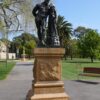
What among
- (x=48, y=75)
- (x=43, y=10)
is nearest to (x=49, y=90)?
Answer: (x=48, y=75)

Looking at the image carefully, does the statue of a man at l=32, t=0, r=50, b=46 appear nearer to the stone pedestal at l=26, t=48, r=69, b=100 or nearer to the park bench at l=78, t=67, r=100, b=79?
the stone pedestal at l=26, t=48, r=69, b=100

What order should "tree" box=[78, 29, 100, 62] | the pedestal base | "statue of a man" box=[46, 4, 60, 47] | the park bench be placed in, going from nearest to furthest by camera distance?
1. the pedestal base
2. "statue of a man" box=[46, 4, 60, 47]
3. the park bench
4. "tree" box=[78, 29, 100, 62]

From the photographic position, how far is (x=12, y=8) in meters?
35.9

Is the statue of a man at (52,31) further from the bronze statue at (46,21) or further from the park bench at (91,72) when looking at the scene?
the park bench at (91,72)

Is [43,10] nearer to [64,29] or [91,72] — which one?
[91,72]

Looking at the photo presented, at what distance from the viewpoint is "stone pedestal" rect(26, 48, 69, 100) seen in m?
11.7

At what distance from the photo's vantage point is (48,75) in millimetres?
11828

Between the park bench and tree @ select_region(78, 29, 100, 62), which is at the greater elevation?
tree @ select_region(78, 29, 100, 62)

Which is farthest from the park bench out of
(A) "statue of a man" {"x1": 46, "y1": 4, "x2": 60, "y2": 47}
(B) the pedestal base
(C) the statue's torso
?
(B) the pedestal base

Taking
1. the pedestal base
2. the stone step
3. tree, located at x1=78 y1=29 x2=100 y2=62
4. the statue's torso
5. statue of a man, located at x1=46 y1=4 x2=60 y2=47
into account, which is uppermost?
tree, located at x1=78 y1=29 x2=100 y2=62

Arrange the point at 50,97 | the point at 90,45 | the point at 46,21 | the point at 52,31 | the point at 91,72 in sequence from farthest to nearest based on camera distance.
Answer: the point at 90,45 → the point at 91,72 → the point at 46,21 → the point at 52,31 → the point at 50,97

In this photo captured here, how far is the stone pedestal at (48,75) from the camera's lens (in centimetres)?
1171

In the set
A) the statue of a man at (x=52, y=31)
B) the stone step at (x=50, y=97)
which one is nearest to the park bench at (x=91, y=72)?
the statue of a man at (x=52, y=31)

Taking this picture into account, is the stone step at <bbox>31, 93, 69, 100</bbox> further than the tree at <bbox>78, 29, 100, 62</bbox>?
No
